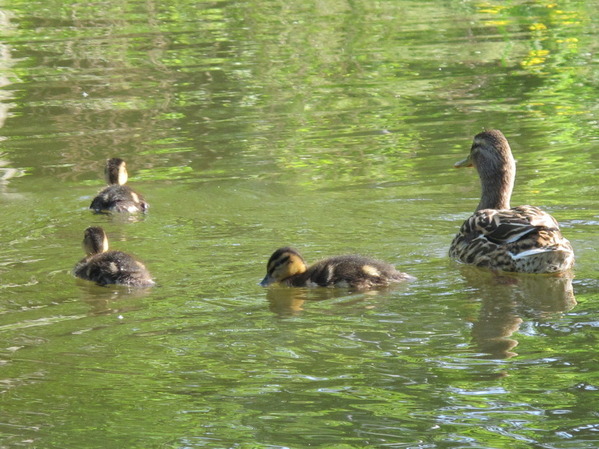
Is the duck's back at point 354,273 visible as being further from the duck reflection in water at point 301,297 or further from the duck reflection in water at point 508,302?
the duck reflection in water at point 508,302

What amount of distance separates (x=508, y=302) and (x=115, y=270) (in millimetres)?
2165

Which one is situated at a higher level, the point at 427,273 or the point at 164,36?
the point at 164,36

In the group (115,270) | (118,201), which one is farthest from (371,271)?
(118,201)

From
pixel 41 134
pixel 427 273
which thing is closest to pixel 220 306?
pixel 427 273

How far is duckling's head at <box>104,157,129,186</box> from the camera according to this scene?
8.77 metres

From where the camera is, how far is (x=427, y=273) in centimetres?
637

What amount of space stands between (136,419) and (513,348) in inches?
64.9

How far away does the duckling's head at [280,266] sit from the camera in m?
6.19

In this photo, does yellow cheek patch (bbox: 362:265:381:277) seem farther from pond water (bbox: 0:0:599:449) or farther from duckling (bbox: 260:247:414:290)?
pond water (bbox: 0:0:599:449)

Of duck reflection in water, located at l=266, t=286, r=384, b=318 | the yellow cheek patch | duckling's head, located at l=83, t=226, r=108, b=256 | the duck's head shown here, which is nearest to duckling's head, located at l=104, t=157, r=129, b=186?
duckling's head, located at l=83, t=226, r=108, b=256

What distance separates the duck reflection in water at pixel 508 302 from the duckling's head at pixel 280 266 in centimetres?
95

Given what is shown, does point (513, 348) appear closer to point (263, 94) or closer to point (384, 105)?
point (384, 105)

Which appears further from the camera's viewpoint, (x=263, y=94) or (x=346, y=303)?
(x=263, y=94)

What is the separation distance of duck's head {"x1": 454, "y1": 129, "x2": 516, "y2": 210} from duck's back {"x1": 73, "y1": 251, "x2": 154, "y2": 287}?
237 centimetres
